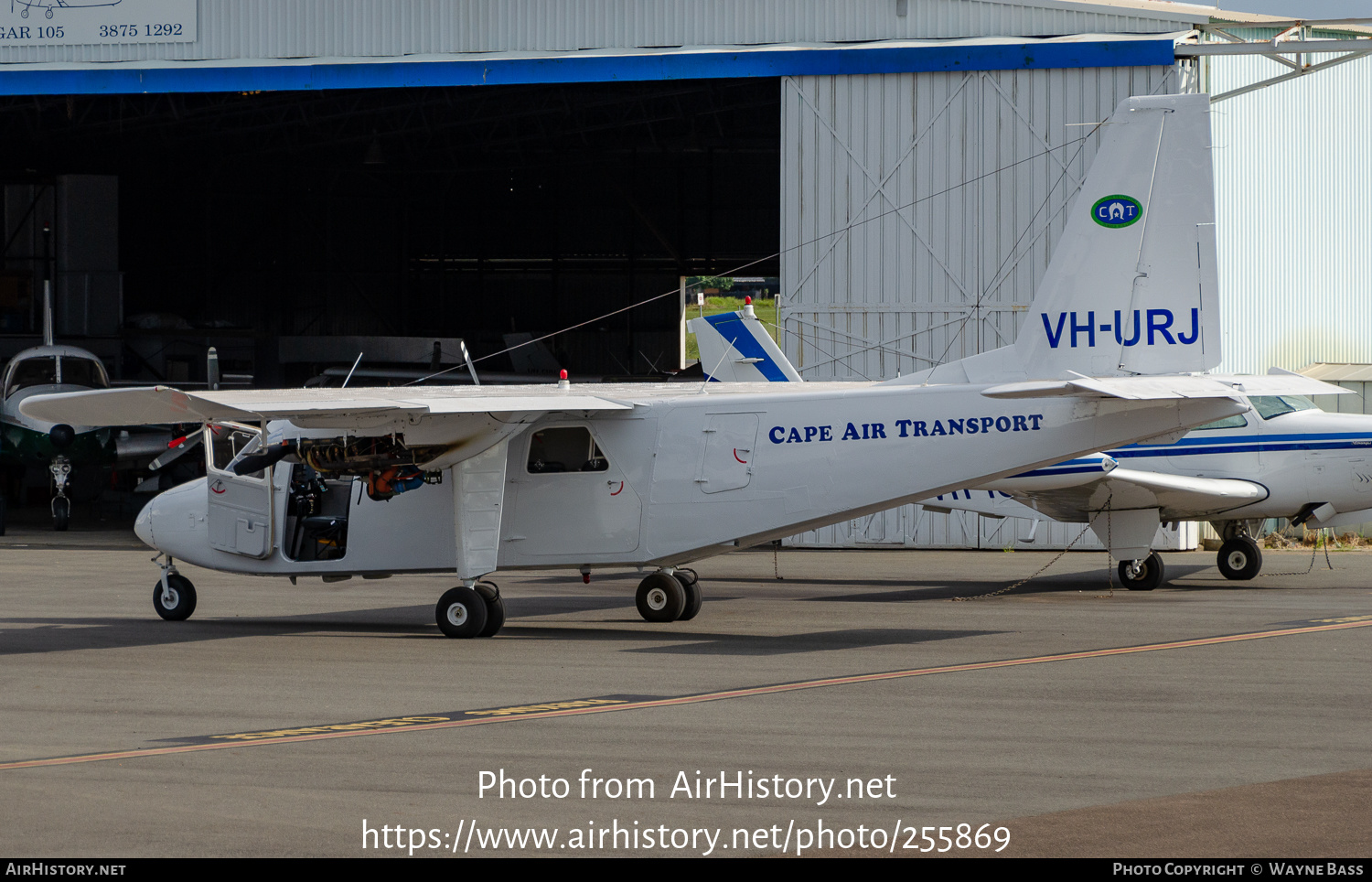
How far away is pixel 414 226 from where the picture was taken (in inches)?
1946

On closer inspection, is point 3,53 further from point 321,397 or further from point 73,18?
point 321,397

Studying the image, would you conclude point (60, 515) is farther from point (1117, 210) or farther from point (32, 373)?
point (1117, 210)

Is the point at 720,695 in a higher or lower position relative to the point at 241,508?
lower

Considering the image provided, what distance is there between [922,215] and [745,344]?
597cm

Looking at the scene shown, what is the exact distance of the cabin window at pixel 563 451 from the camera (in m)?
14.2

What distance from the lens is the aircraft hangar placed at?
24.4 metres

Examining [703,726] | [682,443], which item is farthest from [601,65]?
[703,726]

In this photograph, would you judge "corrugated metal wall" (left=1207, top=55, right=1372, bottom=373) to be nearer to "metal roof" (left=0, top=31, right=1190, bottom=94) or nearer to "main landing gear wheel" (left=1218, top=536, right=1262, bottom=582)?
"metal roof" (left=0, top=31, right=1190, bottom=94)

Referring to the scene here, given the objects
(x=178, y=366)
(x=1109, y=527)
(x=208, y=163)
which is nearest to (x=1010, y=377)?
(x=1109, y=527)

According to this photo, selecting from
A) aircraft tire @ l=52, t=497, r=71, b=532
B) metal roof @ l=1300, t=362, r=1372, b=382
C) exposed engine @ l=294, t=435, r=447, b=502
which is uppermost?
metal roof @ l=1300, t=362, r=1372, b=382

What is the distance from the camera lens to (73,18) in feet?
86.1

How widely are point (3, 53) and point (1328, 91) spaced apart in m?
24.6

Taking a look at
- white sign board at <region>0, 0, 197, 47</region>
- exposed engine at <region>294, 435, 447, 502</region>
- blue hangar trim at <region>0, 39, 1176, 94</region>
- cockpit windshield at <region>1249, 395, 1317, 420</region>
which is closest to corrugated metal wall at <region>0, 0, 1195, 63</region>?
white sign board at <region>0, 0, 197, 47</region>

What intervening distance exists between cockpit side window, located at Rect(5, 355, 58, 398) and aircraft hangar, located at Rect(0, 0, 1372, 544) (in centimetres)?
Answer: 525
